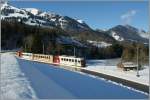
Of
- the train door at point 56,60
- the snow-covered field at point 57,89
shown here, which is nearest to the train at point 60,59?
the train door at point 56,60

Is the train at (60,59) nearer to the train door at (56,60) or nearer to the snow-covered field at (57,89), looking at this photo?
the train door at (56,60)

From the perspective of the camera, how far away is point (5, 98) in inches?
628

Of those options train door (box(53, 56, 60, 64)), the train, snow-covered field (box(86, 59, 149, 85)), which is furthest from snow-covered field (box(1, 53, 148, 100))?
train door (box(53, 56, 60, 64))

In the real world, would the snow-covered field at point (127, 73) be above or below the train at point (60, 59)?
below

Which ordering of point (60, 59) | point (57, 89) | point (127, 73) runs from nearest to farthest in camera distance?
point (57, 89) < point (127, 73) < point (60, 59)

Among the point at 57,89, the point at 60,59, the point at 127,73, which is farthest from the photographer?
the point at 60,59

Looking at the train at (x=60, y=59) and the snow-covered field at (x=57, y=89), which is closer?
the snow-covered field at (x=57, y=89)

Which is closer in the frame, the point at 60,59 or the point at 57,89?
the point at 57,89

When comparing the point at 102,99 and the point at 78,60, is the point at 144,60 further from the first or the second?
the point at 102,99

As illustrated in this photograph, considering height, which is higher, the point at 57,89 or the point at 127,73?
the point at 57,89

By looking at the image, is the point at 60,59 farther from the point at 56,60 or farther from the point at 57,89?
the point at 57,89

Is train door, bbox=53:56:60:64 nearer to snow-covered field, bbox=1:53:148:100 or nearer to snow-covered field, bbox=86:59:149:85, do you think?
snow-covered field, bbox=86:59:149:85

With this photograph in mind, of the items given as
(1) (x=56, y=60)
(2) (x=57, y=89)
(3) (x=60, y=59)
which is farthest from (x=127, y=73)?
(1) (x=56, y=60)

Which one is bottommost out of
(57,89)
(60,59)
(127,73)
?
(127,73)
